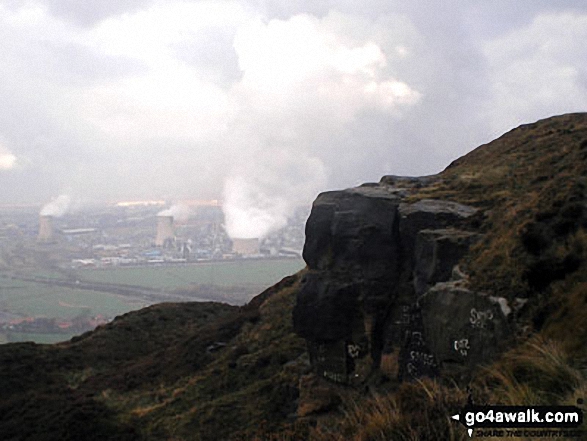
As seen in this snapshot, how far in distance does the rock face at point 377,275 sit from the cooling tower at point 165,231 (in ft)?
318

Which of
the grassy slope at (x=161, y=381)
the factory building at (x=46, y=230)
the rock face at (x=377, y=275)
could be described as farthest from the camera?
the factory building at (x=46, y=230)

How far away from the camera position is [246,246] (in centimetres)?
10019

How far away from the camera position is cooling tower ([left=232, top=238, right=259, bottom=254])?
99500 mm

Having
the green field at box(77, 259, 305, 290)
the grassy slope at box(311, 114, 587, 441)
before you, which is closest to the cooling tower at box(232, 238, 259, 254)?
the green field at box(77, 259, 305, 290)

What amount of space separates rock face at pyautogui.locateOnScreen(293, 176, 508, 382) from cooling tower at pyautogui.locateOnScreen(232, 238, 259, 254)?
272 feet

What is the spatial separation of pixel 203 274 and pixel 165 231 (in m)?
32.0

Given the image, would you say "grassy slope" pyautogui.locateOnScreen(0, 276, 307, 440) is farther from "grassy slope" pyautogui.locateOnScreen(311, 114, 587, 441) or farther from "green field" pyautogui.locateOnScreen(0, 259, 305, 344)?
"green field" pyautogui.locateOnScreen(0, 259, 305, 344)

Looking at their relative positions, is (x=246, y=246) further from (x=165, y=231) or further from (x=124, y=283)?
(x=124, y=283)

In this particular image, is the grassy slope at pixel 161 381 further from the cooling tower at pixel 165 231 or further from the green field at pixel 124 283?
the cooling tower at pixel 165 231

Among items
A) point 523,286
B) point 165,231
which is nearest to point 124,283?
point 165,231

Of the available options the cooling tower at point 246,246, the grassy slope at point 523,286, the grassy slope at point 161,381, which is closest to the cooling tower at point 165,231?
the cooling tower at point 246,246

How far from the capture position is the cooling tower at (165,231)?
110 m

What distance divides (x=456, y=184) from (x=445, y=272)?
5.65 metres

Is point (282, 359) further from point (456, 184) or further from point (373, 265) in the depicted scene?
point (456, 184)
